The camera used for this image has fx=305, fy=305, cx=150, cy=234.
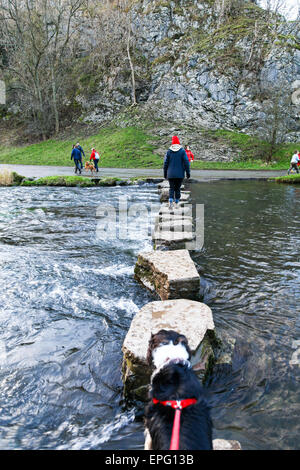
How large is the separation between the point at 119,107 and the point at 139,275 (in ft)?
129

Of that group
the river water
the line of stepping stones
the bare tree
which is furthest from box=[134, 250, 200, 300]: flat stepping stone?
the bare tree

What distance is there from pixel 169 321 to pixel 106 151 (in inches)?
1220

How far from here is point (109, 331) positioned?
13.2 feet

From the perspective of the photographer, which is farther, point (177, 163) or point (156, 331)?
point (177, 163)

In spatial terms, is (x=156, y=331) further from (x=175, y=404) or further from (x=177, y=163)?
(x=177, y=163)

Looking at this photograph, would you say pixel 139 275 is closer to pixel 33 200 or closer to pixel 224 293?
pixel 224 293

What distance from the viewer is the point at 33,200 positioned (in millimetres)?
13836

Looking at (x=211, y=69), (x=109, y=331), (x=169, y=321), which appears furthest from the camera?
(x=211, y=69)

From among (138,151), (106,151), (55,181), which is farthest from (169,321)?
(106,151)

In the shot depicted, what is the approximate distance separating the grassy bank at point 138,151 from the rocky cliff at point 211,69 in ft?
5.76

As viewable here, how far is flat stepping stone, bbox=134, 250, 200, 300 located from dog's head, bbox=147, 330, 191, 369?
80.3 inches

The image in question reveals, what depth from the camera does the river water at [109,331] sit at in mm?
2637

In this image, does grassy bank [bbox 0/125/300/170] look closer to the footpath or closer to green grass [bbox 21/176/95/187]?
the footpath
